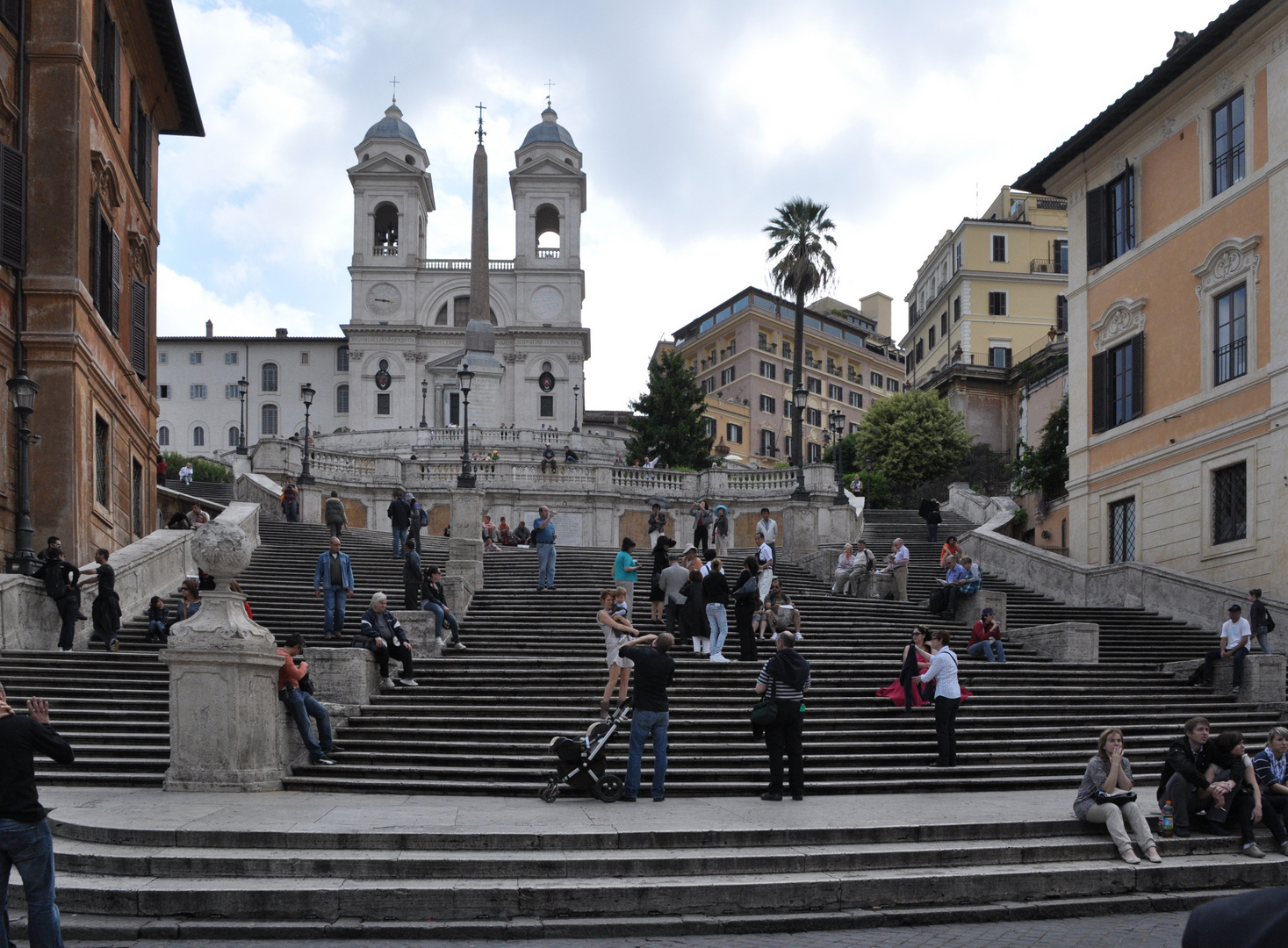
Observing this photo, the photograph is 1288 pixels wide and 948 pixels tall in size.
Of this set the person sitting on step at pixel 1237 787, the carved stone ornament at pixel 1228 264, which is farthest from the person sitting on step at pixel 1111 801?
the carved stone ornament at pixel 1228 264

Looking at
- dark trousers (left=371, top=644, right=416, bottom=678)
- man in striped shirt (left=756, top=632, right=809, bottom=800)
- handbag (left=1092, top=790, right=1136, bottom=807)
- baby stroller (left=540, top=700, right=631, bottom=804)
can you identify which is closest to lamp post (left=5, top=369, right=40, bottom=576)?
dark trousers (left=371, top=644, right=416, bottom=678)

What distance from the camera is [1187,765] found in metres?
11.5

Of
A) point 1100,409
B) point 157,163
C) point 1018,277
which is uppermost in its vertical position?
point 1018,277

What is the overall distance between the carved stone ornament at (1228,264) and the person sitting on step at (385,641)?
56.7 feet

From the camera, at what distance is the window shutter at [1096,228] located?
29422mm

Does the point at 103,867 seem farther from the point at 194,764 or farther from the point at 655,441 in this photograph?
the point at 655,441

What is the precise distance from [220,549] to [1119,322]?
22.1 meters

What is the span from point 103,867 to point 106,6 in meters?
20.7

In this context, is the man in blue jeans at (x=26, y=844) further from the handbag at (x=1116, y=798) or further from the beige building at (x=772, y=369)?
the beige building at (x=772, y=369)

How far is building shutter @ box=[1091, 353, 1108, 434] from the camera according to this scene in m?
29.1

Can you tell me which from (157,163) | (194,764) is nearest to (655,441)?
(157,163)

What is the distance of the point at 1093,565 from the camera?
27734 millimetres

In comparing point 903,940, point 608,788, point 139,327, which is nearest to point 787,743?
point 608,788

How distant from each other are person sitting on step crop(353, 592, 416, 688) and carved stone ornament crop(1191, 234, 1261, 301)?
17.3m
